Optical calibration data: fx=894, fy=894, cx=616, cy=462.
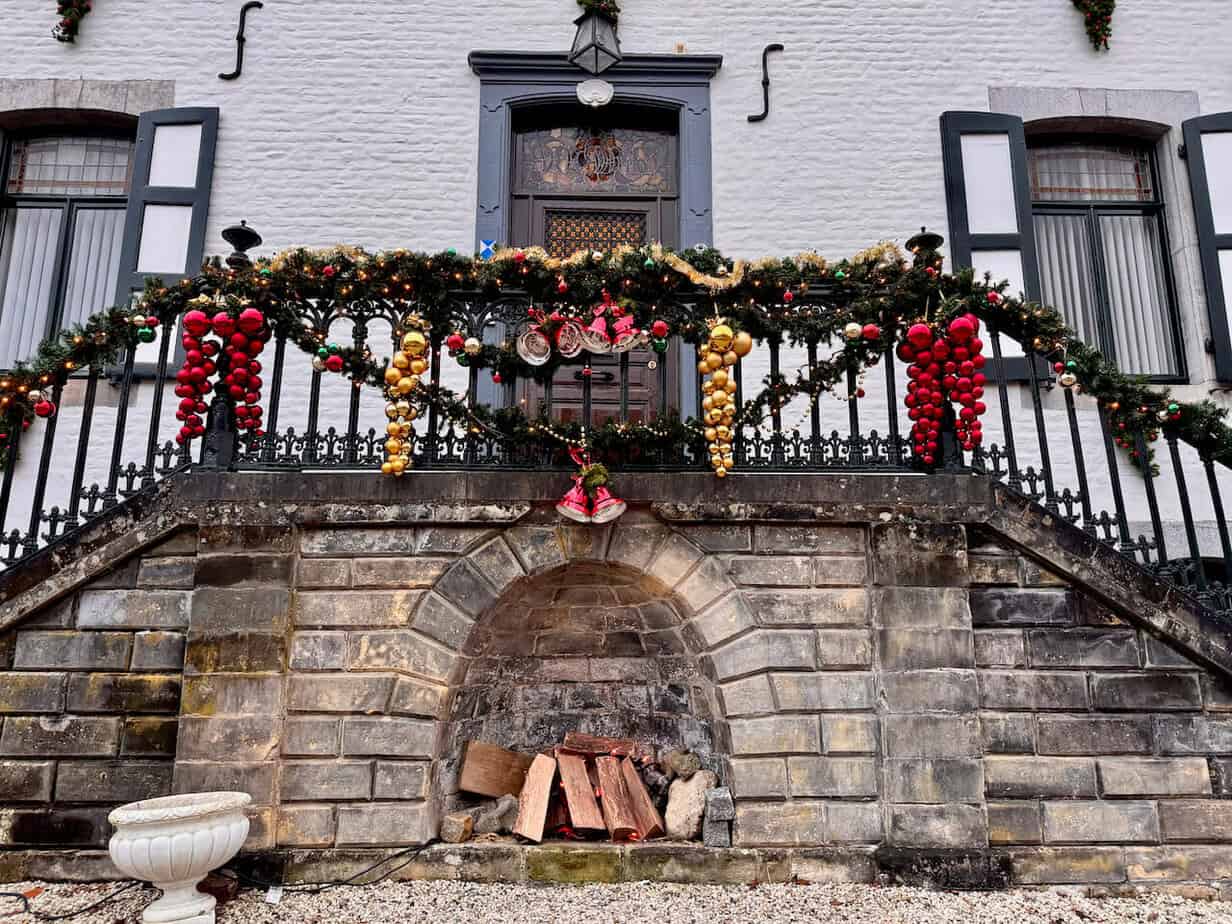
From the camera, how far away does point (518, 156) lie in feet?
23.2

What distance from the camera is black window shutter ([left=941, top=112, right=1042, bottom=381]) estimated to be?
22.0 ft

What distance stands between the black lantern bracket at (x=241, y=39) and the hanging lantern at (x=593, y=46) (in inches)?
102

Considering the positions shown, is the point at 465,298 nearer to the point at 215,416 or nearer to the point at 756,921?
the point at 215,416

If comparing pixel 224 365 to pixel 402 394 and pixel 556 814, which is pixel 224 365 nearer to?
pixel 402 394

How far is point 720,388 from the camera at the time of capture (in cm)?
429

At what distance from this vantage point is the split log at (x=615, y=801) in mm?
4461

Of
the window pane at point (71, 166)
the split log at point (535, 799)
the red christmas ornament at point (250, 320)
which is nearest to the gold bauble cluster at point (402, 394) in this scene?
the red christmas ornament at point (250, 320)

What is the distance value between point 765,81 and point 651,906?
230 inches

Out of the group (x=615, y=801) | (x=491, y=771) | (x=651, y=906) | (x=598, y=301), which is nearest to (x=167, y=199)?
(x=598, y=301)

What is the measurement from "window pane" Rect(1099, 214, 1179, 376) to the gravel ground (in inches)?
165

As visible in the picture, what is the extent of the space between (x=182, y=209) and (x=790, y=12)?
16.3ft

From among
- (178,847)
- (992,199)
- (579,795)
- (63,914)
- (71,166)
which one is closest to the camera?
(178,847)

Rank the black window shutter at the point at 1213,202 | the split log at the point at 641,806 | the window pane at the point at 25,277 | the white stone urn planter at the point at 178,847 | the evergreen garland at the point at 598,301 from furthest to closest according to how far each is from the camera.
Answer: the window pane at the point at 25,277 < the black window shutter at the point at 1213,202 < the split log at the point at 641,806 < the evergreen garland at the point at 598,301 < the white stone urn planter at the point at 178,847

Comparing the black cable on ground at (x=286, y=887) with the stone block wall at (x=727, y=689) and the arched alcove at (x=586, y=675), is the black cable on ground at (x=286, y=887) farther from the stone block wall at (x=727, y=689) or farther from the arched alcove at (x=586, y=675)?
the arched alcove at (x=586, y=675)
